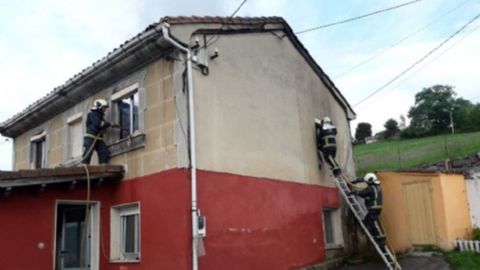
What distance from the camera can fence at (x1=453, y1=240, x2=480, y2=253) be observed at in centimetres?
1244

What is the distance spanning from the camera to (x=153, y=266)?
30.3 feet

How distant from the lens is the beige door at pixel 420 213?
43.4ft

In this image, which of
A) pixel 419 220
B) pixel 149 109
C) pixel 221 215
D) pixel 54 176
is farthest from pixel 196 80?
pixel 419 220

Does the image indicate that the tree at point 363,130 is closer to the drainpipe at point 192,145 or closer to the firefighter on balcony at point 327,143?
the firefighter on balcony at point 327,143

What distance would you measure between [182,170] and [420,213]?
8156mm

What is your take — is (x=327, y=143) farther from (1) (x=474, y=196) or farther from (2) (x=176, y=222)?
(2) (x=176, y=222)

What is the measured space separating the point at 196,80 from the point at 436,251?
868cm

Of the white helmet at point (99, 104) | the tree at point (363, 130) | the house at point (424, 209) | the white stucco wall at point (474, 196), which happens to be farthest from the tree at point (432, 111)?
the white helmet at point (99, 104)

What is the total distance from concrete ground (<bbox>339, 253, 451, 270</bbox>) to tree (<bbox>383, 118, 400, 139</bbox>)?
44.7 metres

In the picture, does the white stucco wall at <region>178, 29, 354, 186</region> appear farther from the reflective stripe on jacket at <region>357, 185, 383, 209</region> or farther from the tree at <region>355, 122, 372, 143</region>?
the tree at <region>355, 122, 372, 143</region>

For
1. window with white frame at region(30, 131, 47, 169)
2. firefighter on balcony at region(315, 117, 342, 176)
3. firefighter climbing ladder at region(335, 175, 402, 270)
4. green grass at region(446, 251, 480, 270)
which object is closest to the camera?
green grass at region(446, 251, 480, 270)

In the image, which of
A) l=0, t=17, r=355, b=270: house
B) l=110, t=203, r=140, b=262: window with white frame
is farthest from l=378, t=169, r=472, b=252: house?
l=110, t=203, r=140, b=262: window with white frame

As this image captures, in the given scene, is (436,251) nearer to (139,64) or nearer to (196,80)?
(196,80)

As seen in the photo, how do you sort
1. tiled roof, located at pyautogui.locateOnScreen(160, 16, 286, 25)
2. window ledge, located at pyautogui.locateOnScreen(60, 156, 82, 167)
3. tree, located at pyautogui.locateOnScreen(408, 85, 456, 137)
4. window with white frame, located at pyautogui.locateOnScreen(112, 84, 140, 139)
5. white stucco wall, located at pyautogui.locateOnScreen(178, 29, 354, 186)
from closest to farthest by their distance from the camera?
tiled roof, located at pyautogui.locateOnScreen(160, 16, 286, 25) < white stucco wall, located at pyautogui.locateOnScreen(178, 29, 354, 186) < window with white frame, located at pyautogui.locateOnScreen(112, 84, 140, 139) < window ledge, located at pyautogui.locateOnScreen(60, 156, 82, 167) < tree, located at pyautogui.locateOnScreen(408, 85, 456, 137)
